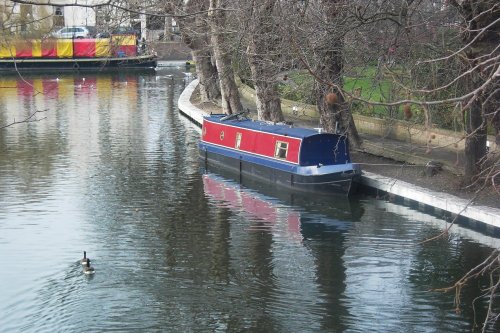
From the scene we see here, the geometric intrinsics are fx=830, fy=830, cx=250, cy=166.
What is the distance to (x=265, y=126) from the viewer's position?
23.0 metres

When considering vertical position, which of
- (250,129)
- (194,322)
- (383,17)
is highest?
(383,17)

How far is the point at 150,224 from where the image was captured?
17.7 m

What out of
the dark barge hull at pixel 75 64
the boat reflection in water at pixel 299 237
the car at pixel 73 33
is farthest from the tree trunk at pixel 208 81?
the car at pixel 73 33

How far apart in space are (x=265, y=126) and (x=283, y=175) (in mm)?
2095

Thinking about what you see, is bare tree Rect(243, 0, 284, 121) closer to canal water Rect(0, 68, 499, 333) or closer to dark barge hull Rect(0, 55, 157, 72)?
canal water Rect(0, 68, 499, 333)

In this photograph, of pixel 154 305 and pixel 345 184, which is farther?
pixel 345 184

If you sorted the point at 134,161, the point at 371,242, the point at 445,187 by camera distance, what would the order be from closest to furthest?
the point at 371,242
the point at 445,187
the point at 134,161

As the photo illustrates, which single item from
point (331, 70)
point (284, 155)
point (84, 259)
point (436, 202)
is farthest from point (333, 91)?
point (84, 259)

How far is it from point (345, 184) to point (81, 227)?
649 cm

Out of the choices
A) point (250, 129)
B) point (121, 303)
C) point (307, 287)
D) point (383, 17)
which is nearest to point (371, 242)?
point (307, 287)

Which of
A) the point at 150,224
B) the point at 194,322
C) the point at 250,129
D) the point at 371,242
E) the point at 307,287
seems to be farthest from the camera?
the point at 250,129

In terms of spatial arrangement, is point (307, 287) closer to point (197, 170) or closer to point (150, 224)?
point (150, 224)

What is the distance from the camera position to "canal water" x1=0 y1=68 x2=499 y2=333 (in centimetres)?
1248

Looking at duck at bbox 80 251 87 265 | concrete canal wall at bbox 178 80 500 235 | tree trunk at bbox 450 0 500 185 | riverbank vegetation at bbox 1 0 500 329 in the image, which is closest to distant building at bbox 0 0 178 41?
riverbank vegetation at bbox 1 0 500 329
